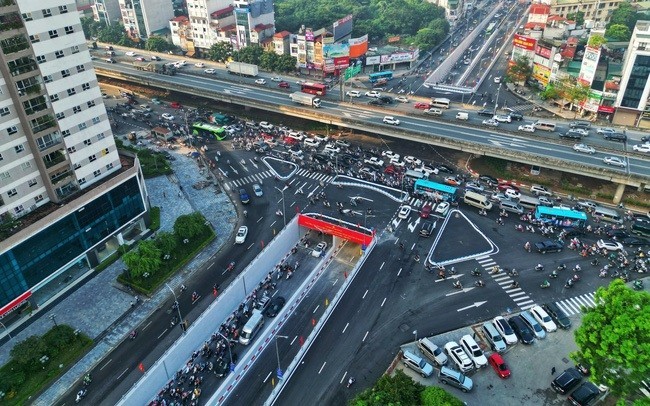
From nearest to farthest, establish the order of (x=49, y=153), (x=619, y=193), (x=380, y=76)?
(x=49, y=153), (x=619, y=193), (x=380, y=76)

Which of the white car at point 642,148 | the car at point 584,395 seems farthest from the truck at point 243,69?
the car at point 584,395

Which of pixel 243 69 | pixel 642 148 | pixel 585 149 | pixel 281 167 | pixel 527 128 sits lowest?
pixel 281 167

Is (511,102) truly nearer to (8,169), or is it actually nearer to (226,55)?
(226,55)

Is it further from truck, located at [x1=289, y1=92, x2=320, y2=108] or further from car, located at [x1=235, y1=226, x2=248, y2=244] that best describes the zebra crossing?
truck, located at [x1=289, y1=92, x2=320, y2=108]

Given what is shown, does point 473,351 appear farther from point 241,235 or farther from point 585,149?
point 585,149

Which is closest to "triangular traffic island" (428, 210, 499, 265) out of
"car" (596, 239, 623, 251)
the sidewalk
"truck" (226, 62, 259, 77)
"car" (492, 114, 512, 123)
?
"car" (596, 239, 623, 251)

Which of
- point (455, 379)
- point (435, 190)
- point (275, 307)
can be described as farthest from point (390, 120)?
point (455, 379)

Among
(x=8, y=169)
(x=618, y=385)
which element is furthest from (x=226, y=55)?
(x=618, y=385)
